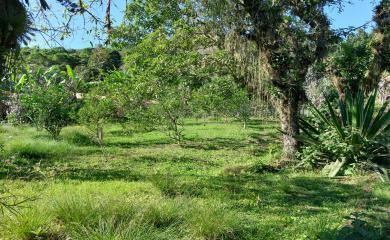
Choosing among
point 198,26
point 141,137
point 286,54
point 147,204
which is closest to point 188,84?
point 198,26

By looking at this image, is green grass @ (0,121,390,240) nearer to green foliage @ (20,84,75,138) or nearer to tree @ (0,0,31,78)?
green foliage @ (20,84,75,138)

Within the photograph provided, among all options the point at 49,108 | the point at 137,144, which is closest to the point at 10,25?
the point at 137,144

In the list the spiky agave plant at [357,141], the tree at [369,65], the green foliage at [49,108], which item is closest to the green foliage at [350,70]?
the tree at [369,65]

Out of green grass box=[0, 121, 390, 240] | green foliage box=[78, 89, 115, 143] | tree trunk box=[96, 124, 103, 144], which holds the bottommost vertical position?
green grass box=[0, 121, 390, 240]

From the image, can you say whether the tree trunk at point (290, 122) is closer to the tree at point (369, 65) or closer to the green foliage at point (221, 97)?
the tree at point (369, 65)

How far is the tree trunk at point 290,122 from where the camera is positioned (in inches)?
381

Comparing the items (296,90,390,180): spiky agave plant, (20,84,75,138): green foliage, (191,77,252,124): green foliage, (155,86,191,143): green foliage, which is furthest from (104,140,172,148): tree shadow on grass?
(296,90,390,180): spiky agave plant

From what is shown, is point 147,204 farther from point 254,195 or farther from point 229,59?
point 229,59

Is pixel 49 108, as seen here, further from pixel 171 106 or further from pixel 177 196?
pixel 177 196

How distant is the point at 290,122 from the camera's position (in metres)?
9.70

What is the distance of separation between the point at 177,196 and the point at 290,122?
427 centimetres

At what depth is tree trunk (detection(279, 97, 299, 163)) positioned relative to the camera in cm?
967

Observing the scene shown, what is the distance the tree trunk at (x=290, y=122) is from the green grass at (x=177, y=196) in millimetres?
711

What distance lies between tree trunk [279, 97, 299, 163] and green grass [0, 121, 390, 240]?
0.71 m
